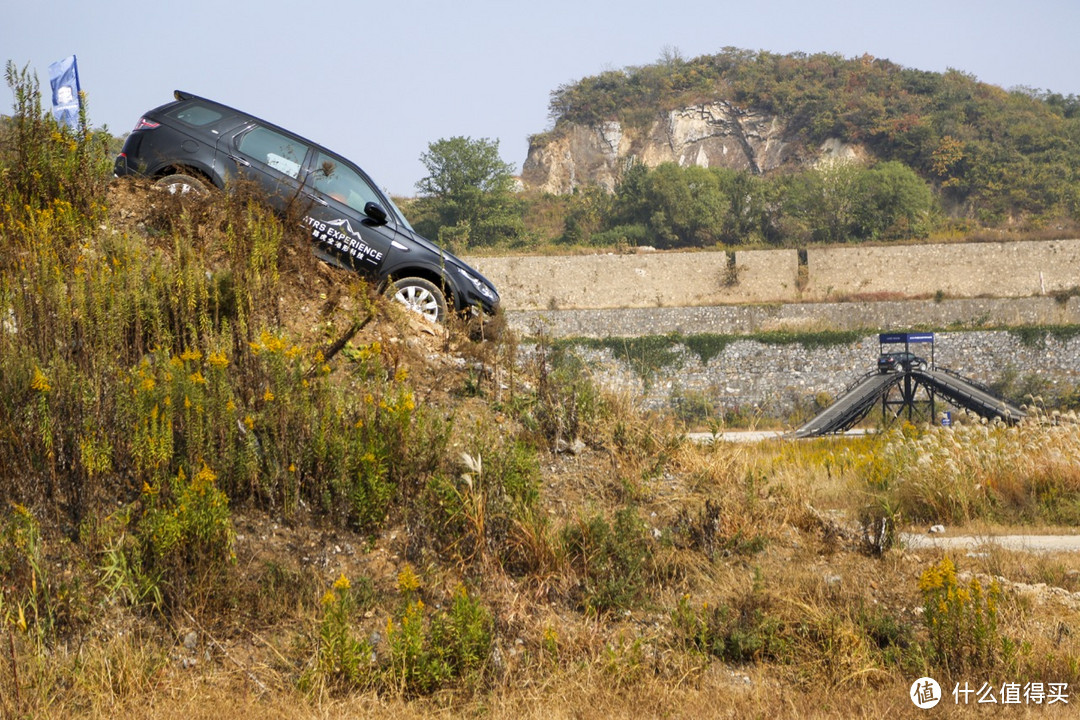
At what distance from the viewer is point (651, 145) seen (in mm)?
75188

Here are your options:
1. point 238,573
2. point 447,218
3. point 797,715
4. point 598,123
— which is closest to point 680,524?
point 797,715

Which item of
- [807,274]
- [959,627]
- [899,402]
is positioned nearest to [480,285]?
[959,627]

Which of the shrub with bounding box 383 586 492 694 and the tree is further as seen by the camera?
the tree

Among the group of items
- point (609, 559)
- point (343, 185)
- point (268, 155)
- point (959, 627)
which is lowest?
point (959, 627)

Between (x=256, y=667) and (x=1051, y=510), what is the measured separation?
5.33 metres

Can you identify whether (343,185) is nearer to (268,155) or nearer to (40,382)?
(268,155)

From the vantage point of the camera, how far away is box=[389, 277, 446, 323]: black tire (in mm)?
7016

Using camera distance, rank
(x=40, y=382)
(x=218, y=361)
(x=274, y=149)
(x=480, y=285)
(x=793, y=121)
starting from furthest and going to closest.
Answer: (x=793, y=121), (x=480, y=285), (x=274, y=149), (x=218, y=361), (x=40, y=382)

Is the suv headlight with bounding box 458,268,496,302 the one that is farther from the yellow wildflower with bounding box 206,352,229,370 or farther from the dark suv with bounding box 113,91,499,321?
the yellow wildflower with bounding box 206,352,229,370

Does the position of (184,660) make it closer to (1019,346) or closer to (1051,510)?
(1051,510)

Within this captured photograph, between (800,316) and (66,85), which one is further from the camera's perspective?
(800,316)

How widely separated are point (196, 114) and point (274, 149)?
62 cm

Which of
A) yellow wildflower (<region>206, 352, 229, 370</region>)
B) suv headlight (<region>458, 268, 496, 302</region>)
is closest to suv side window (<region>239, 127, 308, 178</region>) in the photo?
suv headlight (<region>458, 268, 496, 302</region>)

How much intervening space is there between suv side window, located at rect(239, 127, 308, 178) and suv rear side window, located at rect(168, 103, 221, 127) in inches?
11.4
